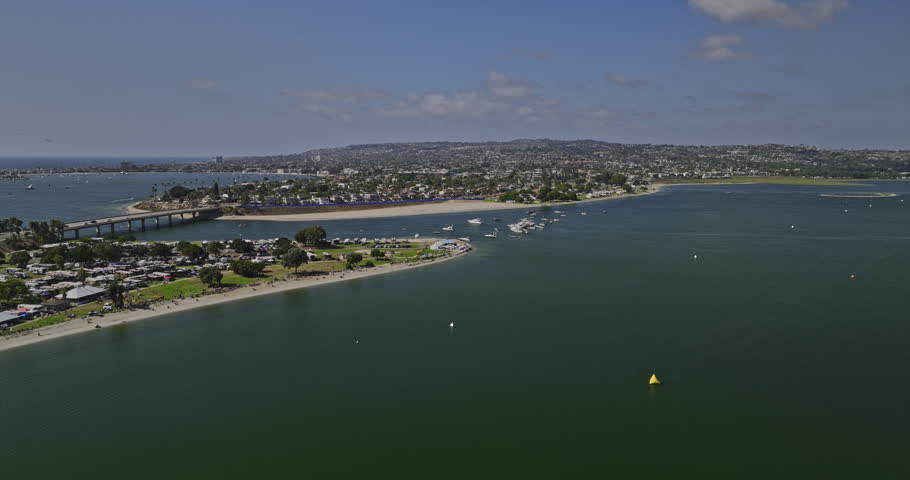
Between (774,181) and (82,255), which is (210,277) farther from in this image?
(774,181)

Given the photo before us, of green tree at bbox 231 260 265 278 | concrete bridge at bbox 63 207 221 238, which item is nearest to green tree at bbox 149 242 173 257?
green tree at bbox 231 260 265 278

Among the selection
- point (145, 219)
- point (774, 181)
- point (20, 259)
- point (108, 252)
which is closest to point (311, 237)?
point (108, 252)

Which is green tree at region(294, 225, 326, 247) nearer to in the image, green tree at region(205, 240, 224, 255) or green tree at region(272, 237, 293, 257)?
green tree at region(272, 237, 293, 257)

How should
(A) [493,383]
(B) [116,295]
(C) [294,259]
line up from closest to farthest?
(A) [493,383]
(B) [116,295]
(C) [294,259]

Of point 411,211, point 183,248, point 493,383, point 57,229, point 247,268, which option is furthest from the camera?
point 411,211

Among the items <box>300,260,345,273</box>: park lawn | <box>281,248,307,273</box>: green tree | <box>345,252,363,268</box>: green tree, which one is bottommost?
<box>300,260,345,273</box>: park lawn

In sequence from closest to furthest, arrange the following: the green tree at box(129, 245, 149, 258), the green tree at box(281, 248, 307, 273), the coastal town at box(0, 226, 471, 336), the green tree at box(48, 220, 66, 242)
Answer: the coastal town at box(0, 226, 471, 336) < the green tree at box(281, 248, 307, 273) < the green tree at box(129, 245, 149, 258) < the green tree at box(48, 220, 66, 242)

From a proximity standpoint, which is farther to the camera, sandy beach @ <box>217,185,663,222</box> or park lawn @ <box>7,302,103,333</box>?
sandy beach @ <box>217,185,663,222</box>

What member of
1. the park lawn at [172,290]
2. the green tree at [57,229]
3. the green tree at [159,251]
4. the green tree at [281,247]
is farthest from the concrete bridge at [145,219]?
the park lawn at [172,290]
